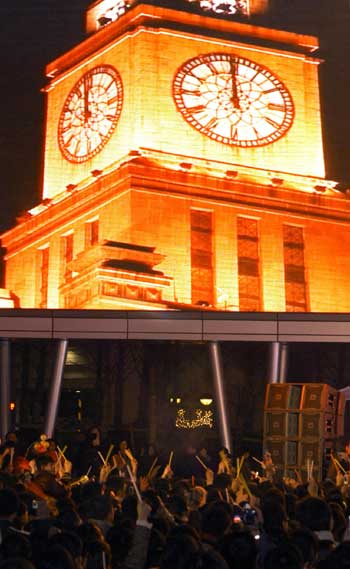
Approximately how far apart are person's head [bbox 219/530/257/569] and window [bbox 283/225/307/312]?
904 inches

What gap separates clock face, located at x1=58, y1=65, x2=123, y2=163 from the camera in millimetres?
31781

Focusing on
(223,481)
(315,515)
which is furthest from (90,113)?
(315,515)

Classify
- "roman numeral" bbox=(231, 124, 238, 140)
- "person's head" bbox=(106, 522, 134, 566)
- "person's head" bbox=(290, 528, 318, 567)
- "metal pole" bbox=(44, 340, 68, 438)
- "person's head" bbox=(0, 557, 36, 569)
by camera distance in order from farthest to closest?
"roman numeral" bbox=(231, 124, 238, 140) < "metal pole" bbox=(44, 340, 68, 438) < "person's head" bbox=(106, 522, 134, 566) < "person's head" bbox=(290, 528, 318, 567) < "person's head" bbox=(0, 557, 36, 569)

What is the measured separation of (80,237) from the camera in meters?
31.7

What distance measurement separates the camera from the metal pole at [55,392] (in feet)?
104

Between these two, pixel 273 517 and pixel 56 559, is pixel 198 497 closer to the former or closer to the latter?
pixel 273 517

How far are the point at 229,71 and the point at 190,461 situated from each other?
1141cm

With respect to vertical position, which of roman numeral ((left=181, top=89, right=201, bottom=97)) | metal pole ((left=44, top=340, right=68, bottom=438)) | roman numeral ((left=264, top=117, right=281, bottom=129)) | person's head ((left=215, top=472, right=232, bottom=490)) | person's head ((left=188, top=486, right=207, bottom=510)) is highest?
roman numeral ((left=181, top=89, right=201, bottom=97))

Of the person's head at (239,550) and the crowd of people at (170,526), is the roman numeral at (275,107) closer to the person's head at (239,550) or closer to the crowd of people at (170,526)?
the crowd of people at (170,526)

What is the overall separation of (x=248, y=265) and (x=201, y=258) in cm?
150

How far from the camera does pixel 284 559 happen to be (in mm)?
8812

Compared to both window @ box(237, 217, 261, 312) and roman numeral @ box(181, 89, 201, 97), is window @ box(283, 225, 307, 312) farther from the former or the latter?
roman numeral @ box(181, 89, 201, 97)

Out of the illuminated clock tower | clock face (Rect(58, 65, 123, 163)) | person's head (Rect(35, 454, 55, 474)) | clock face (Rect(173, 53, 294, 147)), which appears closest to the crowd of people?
person's head (Rect(35, 454, 55, 474))

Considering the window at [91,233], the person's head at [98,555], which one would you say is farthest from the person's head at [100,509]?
the window at [91,233]
